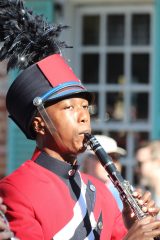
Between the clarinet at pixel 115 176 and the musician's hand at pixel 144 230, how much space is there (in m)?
0.11

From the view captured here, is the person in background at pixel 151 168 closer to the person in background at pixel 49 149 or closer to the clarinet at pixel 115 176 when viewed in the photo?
the person in background at pixel 49 149

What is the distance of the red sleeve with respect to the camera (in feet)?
11.0

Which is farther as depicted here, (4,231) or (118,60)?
(118,60)

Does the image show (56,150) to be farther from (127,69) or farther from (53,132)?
(127,69)

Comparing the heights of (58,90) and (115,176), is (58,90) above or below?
above

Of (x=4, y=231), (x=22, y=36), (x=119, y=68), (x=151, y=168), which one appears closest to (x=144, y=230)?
(x=4, y=231)

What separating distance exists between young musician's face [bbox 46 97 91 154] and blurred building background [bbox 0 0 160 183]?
15.6 ft

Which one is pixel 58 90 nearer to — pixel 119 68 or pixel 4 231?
pixel 4 231

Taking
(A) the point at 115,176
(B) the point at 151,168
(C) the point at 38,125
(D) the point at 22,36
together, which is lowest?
(B) the point at 151,168

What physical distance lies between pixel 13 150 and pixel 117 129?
3.26 feet

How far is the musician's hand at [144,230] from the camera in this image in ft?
10.7

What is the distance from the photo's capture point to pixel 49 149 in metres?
3.60

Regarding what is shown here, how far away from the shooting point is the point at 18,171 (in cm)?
356

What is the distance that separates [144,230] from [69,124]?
0.50 m
